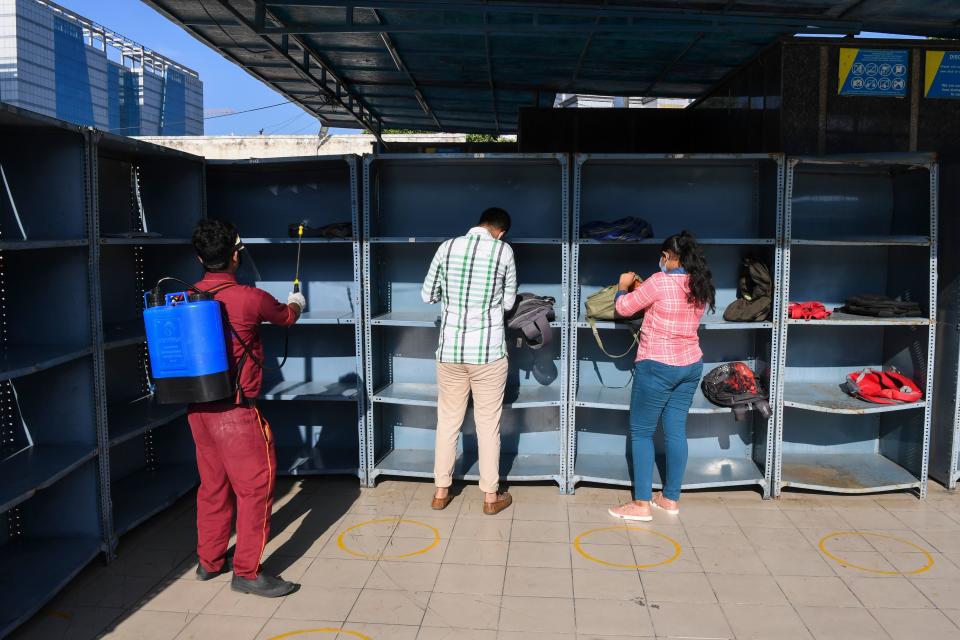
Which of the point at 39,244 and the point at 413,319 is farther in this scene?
the point at 413,319

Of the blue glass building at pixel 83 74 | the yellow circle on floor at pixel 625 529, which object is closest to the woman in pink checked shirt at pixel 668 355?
the yellow circle on floor at pixel 625 529

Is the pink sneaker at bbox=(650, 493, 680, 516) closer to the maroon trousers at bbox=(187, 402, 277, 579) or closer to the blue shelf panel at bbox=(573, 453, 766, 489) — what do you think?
the blue shelf panel at bbox=(573, 453, 766, 489)

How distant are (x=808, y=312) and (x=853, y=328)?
722 mm

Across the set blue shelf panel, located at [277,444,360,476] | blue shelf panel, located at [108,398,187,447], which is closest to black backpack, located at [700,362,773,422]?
blue shelf panel, located at [277,444,360,476]

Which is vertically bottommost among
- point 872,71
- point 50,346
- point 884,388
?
point 884,388

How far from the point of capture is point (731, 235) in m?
5.19

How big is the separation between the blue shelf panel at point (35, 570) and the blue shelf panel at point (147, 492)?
0.92 feet

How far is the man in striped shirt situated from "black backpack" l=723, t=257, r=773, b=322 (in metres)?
1.61

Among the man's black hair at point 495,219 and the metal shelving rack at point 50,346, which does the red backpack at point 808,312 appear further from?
the metal shelving rack at point 50,346

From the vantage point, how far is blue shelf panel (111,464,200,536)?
4.17 m

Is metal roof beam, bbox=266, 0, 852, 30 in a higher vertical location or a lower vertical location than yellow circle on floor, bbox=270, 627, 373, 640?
higher

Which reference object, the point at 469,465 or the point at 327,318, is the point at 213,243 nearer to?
the point at 327,318

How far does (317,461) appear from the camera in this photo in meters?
5.29

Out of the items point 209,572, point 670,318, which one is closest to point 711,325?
point 670,318
